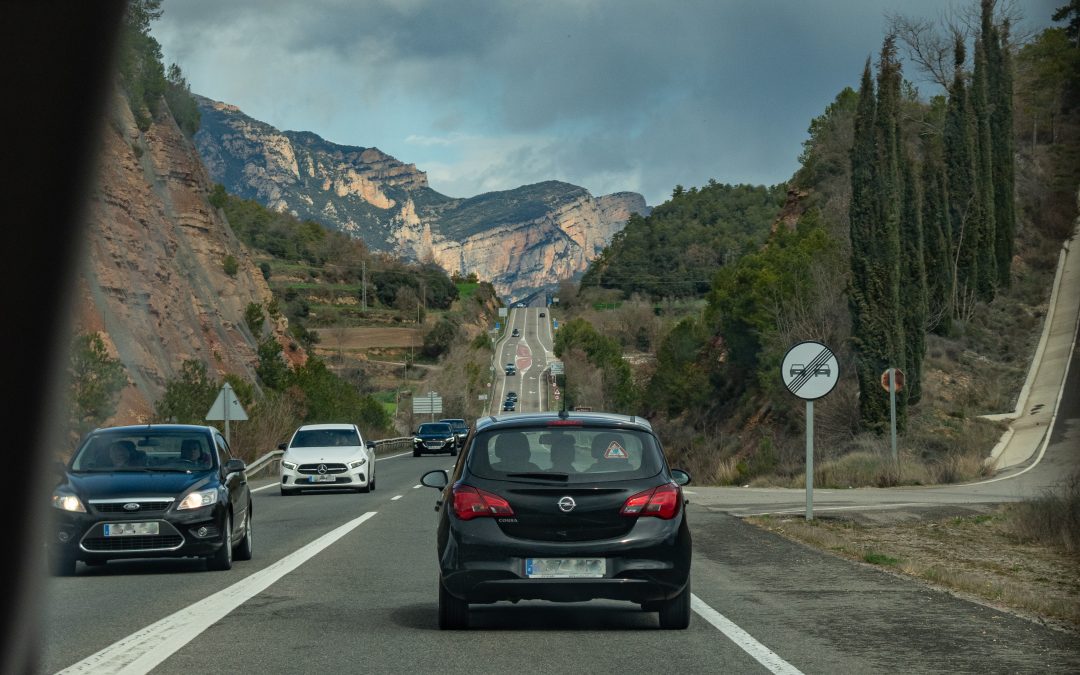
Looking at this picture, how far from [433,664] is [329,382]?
203 ft

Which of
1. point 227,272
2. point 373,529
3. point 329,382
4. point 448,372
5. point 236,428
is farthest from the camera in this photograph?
point 448,372

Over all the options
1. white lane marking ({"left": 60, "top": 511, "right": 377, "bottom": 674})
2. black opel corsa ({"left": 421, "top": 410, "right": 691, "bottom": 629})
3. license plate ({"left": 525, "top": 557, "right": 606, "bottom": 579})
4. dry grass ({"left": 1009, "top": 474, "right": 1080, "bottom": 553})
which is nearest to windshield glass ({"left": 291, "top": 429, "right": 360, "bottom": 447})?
dry grass ({"left": 1009, "top": 474, "right": 1080, "bottom": 553})

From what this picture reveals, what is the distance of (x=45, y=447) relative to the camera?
9.77 m

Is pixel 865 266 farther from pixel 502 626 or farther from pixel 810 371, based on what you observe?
pixel 502 626

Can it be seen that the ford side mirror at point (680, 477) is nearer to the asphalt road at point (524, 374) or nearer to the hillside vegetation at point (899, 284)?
the hillside vegetation at point (899, 284)

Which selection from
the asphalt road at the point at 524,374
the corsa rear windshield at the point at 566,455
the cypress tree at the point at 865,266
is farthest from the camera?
the asphalt road at the point at 524,374

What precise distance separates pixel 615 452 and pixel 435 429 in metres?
55.7

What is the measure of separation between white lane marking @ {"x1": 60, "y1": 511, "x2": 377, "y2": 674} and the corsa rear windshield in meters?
2.56

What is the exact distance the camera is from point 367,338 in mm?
144875

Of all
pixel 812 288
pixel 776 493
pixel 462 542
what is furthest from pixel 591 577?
pixel 812 288

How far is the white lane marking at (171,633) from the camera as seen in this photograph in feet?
29.7

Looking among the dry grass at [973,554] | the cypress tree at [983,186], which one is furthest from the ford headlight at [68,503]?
the cypress tree at [983,186]

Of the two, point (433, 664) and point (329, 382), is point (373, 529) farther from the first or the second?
point (329, 382)

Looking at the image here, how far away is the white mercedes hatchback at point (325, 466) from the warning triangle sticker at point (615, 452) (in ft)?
73.9
